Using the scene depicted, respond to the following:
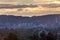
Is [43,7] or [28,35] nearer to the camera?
[28,35]

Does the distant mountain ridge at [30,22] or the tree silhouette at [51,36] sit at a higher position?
the distant mountain ridge at [30,22]

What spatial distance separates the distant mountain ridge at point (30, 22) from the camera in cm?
122

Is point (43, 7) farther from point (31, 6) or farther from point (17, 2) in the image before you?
point (17, 2)

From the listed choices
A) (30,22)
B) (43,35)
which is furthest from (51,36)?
(30,22)

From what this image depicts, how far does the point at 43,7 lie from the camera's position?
56.0 inches

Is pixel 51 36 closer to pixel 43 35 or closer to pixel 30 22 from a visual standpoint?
pixel 43 35

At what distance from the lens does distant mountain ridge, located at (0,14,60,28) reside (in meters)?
1.22

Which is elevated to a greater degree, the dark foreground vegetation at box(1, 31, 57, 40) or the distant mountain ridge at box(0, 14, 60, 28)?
the distant mountain ridge at box(0, 14, 60, 28)

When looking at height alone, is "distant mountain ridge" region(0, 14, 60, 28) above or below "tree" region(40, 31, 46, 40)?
above

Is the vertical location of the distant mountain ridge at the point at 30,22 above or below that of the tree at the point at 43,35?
above

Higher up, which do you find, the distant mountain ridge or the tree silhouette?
the distant mountain ridge

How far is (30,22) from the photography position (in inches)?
48.5

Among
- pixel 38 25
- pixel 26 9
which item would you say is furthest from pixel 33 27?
pixel 26 9

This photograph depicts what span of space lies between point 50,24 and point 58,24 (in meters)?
0.06
